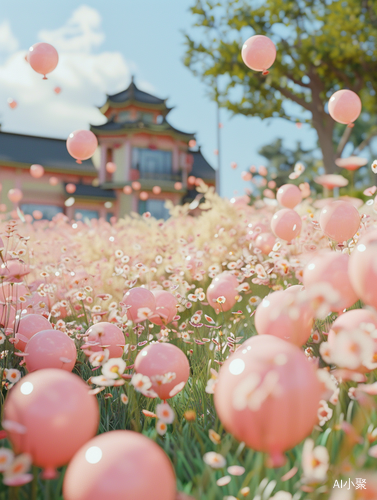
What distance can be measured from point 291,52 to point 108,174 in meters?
11.8

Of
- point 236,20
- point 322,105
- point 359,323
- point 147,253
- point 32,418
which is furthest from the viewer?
point 322,105

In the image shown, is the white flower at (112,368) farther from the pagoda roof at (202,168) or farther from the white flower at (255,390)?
the pagoda roof at (202,168)

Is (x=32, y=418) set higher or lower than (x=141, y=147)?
lower

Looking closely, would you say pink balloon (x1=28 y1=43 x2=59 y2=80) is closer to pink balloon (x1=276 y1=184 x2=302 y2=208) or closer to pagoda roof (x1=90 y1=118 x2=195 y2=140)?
pink balloon (x1=276 y1=184 x2=302 y2=208)

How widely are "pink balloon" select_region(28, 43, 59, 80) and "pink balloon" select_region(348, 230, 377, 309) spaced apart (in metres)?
2.75

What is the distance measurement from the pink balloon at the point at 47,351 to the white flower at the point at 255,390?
0.93 metres

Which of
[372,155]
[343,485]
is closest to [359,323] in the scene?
[343,485]

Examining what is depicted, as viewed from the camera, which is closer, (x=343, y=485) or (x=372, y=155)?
(x=343, y=485)

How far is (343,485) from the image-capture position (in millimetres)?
1040

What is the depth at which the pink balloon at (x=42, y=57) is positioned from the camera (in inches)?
114

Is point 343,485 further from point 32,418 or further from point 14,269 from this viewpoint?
point 14,269

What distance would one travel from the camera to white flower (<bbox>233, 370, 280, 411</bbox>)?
36.2 inches

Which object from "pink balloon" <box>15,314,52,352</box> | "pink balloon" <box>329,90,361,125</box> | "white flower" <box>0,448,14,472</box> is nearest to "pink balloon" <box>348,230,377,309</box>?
"white flower" <box>0,448,14,472</box>

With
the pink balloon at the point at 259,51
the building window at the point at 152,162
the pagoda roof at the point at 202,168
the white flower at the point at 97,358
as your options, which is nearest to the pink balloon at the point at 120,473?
the white flower at the point at 97,358
